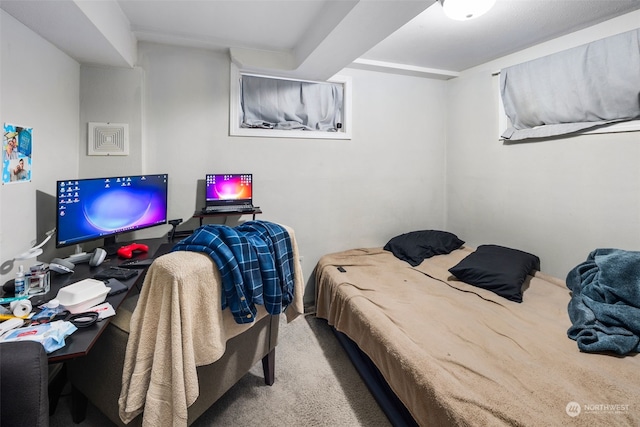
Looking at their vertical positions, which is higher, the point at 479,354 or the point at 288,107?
the point at 288,107

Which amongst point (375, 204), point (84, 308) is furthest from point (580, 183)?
point (84, 308)

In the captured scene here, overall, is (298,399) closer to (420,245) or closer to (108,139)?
(420,245)

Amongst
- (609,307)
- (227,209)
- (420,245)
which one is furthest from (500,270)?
(227,209)

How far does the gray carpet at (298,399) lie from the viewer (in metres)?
1.61

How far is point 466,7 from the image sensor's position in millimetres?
1671

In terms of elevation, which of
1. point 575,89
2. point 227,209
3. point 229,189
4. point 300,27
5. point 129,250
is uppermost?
point 300,27

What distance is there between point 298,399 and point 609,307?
1817mm

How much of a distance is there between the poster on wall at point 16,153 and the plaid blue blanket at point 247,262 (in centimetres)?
104

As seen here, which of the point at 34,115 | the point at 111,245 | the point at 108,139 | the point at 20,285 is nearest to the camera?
the point at 20,285

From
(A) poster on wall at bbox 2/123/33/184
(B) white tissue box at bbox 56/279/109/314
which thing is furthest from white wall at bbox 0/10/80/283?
(B) white tissue box at bbox 56/279/109/314

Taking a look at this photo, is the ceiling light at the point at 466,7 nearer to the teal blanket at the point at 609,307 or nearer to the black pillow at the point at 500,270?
the teal blanket at the point at 609,307

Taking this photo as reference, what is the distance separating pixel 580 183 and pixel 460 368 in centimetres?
196

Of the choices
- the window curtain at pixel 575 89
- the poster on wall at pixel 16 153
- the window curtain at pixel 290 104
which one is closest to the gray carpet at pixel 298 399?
the poster on wall at pixel 16 153

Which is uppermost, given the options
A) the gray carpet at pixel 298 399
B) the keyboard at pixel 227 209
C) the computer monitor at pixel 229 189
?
the computer monitor at pixel 229 189
